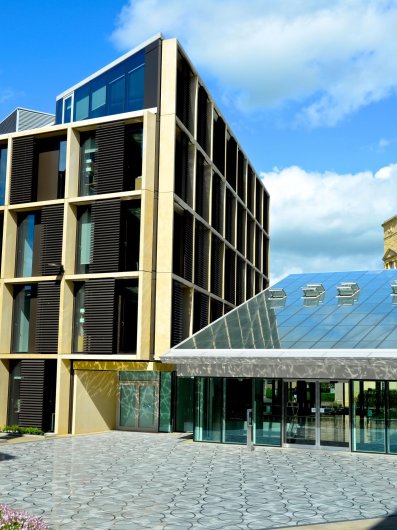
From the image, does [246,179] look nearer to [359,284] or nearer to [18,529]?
[359,284]

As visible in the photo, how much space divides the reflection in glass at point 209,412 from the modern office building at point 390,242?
45.5 meters

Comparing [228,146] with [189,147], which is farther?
[228,146]

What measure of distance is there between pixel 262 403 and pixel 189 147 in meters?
15.6

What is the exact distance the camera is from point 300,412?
28.0 metres

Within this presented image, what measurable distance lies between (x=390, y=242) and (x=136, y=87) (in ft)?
149

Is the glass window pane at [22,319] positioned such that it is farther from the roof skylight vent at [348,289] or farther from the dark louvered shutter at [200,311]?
the roof skylight vent at [348,289]

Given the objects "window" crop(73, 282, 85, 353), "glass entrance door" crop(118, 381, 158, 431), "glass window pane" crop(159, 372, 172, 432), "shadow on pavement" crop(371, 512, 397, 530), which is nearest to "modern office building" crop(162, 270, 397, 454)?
"glass window pane" crop(159, 372, 172, 432)

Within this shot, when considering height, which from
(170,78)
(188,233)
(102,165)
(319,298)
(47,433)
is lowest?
(47,433)

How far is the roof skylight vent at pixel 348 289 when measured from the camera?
3375cm

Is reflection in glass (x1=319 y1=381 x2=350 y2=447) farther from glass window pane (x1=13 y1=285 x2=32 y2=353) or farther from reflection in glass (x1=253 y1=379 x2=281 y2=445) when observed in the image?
glass window pane (x1=13 y1=285 x2=32 y2=353)

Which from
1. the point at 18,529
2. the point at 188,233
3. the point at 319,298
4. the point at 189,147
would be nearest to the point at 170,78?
the point at 189,147

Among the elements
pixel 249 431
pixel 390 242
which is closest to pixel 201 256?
pixel 249 431

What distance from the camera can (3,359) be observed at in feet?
116

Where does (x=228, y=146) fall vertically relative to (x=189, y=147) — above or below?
above
